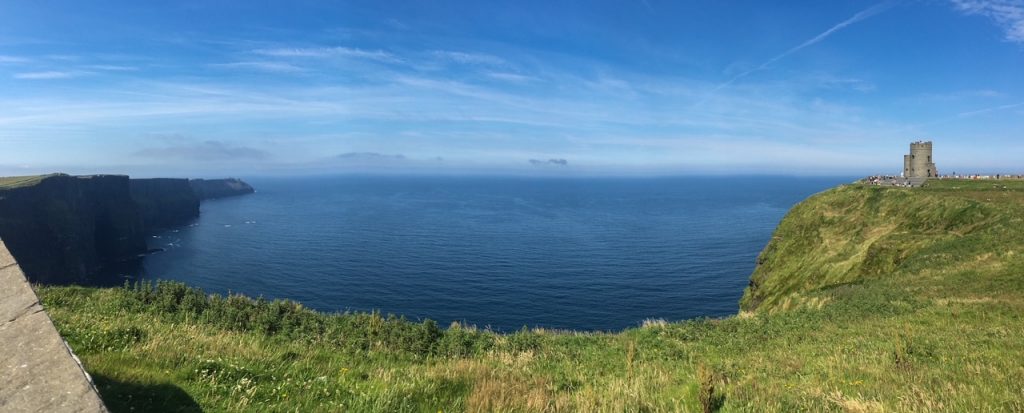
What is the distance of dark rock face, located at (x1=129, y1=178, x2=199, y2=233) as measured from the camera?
17112cm

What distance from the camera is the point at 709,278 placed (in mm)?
78562

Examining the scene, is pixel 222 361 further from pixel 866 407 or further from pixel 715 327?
pixel 715 327

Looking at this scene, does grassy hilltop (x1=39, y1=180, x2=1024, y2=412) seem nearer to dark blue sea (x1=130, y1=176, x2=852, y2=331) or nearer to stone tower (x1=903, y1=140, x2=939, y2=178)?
dark blue sea (x1=130, y1=176, x2=852, y2=331)

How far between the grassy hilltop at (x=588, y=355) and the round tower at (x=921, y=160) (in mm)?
50340

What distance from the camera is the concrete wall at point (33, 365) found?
367 centimetres

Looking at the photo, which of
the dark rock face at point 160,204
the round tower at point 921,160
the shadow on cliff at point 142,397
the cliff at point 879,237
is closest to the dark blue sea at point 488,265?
the cliff at point 879,237

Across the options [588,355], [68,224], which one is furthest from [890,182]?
[68,224]

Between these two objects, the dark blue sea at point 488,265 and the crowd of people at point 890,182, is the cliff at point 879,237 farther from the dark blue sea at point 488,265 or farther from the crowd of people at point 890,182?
the dark blue sea at point 488,265

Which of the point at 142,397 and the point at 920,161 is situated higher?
the point at 920,161

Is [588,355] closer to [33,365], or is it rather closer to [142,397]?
[142,397]

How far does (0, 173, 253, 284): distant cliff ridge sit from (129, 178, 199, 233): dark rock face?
2980 centimetres

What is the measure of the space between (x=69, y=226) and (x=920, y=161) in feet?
527

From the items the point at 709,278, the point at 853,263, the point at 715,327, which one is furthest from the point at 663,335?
the point at 709,278

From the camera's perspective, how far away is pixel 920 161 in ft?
238
